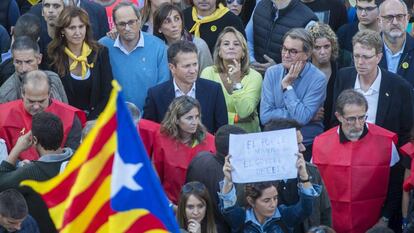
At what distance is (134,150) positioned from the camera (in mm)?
5922

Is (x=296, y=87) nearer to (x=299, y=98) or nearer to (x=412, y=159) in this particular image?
(x=299, y=98)

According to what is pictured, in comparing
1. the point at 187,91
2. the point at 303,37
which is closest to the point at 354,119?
the point at 303,37

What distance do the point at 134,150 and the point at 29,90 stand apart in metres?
4.00

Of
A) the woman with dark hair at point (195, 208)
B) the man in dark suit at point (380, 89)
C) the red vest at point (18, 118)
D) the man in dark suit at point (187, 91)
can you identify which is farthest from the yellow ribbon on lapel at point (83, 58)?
the man in dark suit at point (380, 89)

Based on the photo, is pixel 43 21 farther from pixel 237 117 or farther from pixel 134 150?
pixel 134 150

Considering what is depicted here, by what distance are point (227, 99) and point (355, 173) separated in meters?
1.55

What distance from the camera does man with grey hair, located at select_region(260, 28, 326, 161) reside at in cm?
1044

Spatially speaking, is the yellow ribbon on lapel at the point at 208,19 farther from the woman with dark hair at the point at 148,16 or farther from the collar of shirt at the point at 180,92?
the collar of shirt at the point at 180,92

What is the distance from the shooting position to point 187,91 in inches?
410

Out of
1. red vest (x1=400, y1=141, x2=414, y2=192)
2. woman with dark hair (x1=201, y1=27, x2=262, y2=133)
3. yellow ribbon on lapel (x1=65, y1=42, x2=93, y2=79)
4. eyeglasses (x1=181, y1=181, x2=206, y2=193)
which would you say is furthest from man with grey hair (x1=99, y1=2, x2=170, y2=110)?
red vest (x1=400, y1=141, x2=414, y2=192)

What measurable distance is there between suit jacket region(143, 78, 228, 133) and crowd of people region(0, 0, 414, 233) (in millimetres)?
12

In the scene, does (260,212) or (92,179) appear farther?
(260,212)

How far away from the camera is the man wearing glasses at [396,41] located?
1082 centimetres

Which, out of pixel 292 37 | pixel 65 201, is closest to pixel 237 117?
pixel 292 37
